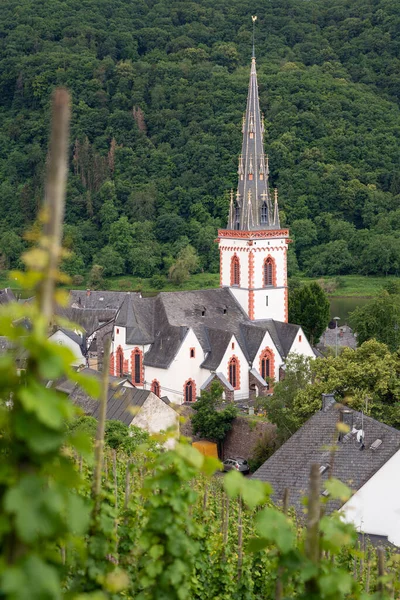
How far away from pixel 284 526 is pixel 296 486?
18321 millimetres

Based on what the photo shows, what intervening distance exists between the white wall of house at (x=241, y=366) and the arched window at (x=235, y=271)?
4.90 m

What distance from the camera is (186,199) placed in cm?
10331

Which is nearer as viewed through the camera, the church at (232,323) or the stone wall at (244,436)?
the stone wall at (244,436)

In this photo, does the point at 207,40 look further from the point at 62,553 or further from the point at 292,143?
the point at 62,553

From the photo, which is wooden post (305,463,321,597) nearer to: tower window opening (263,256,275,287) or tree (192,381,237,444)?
tree (192,381,237,444)

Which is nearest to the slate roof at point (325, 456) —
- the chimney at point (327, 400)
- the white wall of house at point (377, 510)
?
the white wall of house at point (377, 510)

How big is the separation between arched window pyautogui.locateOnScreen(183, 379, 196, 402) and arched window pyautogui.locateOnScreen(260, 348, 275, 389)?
3.19 meters

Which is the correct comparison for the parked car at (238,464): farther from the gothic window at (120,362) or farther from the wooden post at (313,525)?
the wooden post at (313,525)

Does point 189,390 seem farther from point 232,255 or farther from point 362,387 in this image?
point 362,387

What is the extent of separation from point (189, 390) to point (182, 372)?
2.69ft

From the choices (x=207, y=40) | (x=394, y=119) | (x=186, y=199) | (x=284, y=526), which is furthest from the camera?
(x=207, y=40)

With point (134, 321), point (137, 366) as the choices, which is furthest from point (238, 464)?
point (134, 321)

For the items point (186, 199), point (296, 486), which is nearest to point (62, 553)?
point (296, 486)

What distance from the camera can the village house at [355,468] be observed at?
22203 mm
